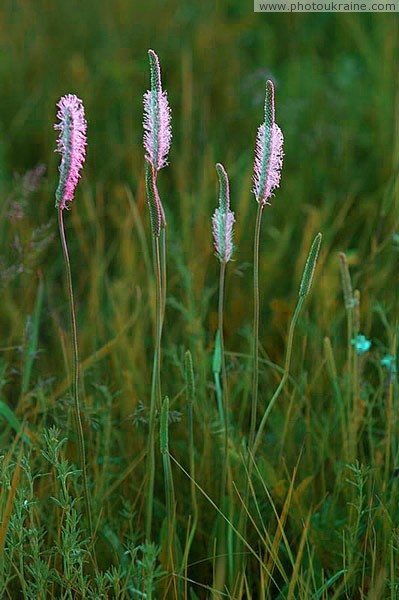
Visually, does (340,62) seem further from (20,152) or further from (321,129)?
(20,152)

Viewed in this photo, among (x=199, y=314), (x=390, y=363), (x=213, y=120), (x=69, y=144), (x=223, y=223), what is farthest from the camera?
(x=213, y=120)

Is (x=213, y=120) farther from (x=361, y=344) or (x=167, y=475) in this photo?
(x=167, y=475)

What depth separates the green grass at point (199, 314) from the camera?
4.60 feet

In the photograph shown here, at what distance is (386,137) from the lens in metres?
2.85

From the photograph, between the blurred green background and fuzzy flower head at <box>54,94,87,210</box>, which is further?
the blurred green background

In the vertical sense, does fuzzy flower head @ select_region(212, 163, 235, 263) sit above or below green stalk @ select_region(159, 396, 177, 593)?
above

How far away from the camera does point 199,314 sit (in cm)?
210

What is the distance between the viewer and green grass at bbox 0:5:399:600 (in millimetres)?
1401

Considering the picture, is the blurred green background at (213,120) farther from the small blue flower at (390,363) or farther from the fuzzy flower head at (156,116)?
the fuzzy flower head at (156,116)

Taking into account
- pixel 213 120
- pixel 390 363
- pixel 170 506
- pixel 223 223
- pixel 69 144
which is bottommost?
pixel 170 506

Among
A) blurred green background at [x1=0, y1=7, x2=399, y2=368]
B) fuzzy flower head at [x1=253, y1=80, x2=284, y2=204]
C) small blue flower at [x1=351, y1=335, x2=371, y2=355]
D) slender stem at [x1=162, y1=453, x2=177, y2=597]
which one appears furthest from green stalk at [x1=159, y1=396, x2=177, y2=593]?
blurred green background at [x1=0, y1=7, x2=399, y2=368]

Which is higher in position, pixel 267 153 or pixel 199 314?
pixel 267 153

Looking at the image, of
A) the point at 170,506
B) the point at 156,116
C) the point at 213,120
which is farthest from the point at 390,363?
the point at 213,120

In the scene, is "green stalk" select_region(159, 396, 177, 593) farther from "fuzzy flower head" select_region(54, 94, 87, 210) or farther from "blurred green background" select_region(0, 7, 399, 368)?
"blurred green background" select_region(0, 7, 399, 368)
